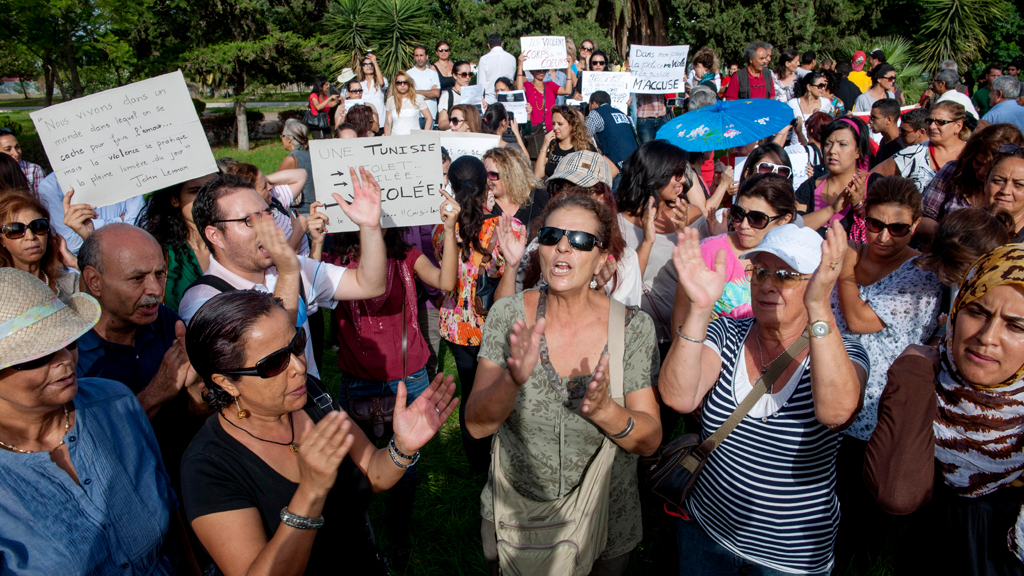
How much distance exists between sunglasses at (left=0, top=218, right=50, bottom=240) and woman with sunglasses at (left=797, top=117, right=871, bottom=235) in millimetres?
5042

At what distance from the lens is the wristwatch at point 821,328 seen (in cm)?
201

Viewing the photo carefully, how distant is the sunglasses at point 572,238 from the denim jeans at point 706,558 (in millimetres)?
1264

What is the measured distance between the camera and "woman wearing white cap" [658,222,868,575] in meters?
2.26

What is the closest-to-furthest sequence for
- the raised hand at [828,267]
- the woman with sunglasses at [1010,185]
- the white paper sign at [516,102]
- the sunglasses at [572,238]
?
the raised hand at [828,267]
the sunglasses at [572,238]
the woman with sunglasses at [1010,185]
the white paper sign at [516,102]

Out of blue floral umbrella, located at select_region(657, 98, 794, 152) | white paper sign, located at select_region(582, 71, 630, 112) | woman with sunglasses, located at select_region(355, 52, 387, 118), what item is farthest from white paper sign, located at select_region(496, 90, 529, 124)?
blue floral umbrella, located at select_region(657, 98, 794, 152)

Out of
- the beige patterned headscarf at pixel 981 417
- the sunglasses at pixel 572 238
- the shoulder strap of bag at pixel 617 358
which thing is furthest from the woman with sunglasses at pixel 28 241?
the beige patterned headscarf at pixel 981 417

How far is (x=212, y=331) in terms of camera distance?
1995 millimetres

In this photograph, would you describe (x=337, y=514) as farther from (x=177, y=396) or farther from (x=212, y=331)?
(x=177, y=396)

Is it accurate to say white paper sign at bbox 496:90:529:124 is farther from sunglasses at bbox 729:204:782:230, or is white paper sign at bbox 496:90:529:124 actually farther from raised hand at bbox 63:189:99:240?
raised hand at bbox 63:189:99:240

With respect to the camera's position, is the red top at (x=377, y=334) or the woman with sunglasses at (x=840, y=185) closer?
the red top at (x=377, y=334)

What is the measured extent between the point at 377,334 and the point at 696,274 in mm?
2002

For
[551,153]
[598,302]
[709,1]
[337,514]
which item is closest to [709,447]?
[598,302]

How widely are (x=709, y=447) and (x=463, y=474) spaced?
7.77 ft

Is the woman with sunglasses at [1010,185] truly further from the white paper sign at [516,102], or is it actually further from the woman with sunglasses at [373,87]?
the woman with sunglasses at [373,87]
